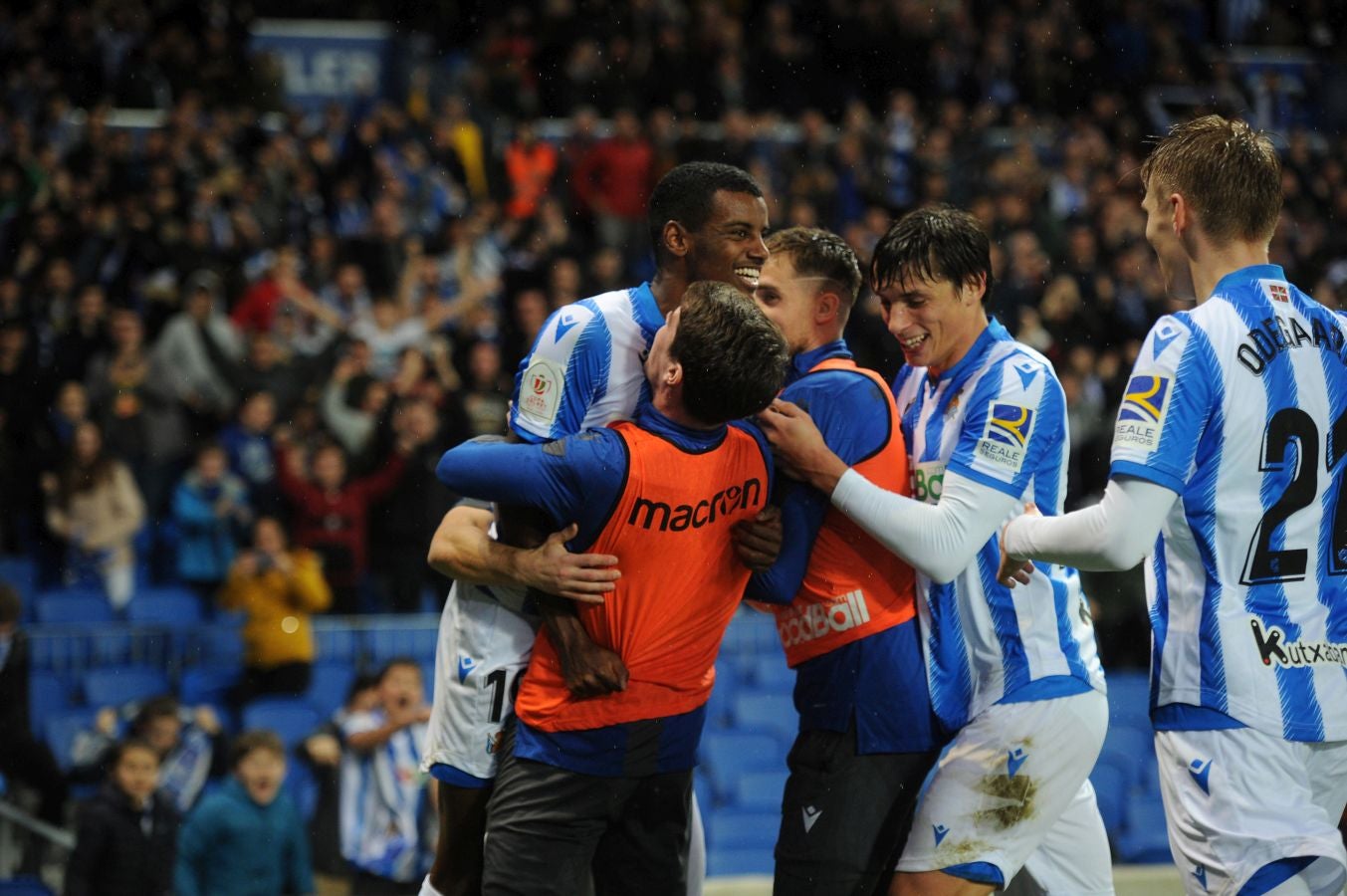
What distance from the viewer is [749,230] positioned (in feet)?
14.0

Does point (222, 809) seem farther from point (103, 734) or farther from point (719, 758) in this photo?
point (719, 758)

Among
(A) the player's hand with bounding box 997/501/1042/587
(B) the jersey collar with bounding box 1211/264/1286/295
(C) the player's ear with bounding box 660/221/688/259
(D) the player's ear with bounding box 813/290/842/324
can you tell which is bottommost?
(A) the player's hand with bounding box 997/501/1042/587

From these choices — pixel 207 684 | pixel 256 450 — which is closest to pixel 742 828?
pixel 207 684

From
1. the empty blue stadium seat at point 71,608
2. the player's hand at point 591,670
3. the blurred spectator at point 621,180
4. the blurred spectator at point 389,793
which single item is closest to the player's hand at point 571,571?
the player's hand at point 591,670

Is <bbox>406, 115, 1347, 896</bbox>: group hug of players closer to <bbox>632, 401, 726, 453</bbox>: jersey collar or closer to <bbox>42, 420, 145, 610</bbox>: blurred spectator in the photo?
<bbox>632, 401, 726, 453</bbox>: jersey collar

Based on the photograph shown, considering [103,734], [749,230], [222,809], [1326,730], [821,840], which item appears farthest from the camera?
[103,734]

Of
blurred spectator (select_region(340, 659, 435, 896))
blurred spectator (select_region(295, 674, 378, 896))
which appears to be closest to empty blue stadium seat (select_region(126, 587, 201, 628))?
blurred spectator (select_region(295, 674, 378, 896))

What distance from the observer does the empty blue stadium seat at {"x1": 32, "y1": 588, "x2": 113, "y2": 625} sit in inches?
377

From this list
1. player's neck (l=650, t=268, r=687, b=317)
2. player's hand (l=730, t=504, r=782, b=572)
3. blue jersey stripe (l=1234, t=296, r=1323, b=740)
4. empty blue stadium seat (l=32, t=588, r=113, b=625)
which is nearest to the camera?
blue jersey stripe (l=1234, t=296, r=1323, b=740)

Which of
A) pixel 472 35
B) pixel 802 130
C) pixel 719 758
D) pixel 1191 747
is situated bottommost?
pixel 719 758

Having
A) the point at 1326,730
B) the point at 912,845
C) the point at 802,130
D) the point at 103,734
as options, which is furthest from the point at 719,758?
A: the point at 802,130

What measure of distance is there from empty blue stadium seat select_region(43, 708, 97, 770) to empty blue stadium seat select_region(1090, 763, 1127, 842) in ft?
19.2

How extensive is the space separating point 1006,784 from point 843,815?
0.42m

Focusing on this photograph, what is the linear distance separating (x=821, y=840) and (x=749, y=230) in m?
1.66
